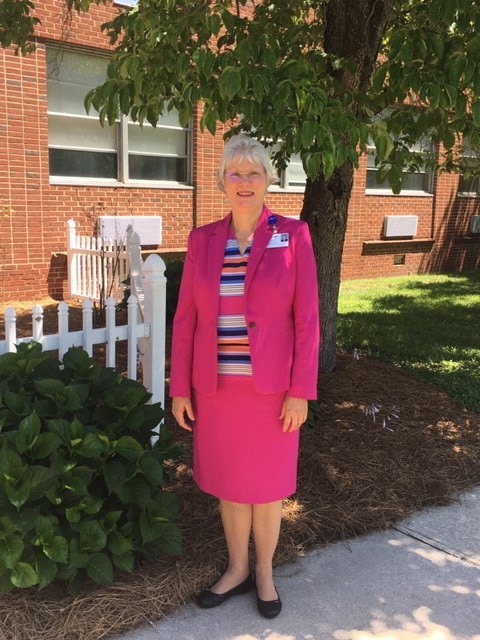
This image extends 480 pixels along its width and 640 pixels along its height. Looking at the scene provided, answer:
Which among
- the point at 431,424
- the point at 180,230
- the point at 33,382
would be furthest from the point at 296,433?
the point at 180,230

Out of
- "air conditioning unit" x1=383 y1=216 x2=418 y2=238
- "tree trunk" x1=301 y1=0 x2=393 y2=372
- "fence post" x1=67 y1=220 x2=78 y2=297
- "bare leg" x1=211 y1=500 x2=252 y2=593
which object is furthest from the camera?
"air conditioning unit" x1=383 y1=216 x2=418 y2=238

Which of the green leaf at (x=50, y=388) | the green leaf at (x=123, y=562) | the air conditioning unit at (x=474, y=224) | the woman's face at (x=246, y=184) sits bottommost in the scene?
the green leaf at (x=123, y=562)

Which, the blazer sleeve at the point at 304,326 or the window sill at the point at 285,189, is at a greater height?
the window sill at the point at 285,189

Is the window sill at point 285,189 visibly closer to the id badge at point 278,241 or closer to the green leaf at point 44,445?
the id badge at point 278,241

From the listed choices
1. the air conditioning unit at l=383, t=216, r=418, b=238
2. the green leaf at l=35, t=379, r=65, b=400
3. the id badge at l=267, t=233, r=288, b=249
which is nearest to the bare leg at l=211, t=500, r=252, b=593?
the green leaf at l=35, t=379, r=65, b=400

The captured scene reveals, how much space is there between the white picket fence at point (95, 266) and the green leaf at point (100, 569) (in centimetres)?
516

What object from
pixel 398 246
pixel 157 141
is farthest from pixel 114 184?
pixel 398 246

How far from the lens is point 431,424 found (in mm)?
4816

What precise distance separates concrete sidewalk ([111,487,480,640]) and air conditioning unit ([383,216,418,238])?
10.9 meters

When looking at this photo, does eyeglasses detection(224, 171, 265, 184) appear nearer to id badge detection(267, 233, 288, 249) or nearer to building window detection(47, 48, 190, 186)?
id badge detection(267, 233, 288, 249)

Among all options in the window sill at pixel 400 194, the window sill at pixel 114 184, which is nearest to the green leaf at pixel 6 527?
the window sill at pixel 114 184

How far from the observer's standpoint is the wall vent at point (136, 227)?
952 cm

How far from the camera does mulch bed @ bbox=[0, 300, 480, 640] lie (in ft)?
8.53

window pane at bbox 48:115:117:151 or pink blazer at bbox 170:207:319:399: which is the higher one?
window pane at bbox 48:115:117:151
